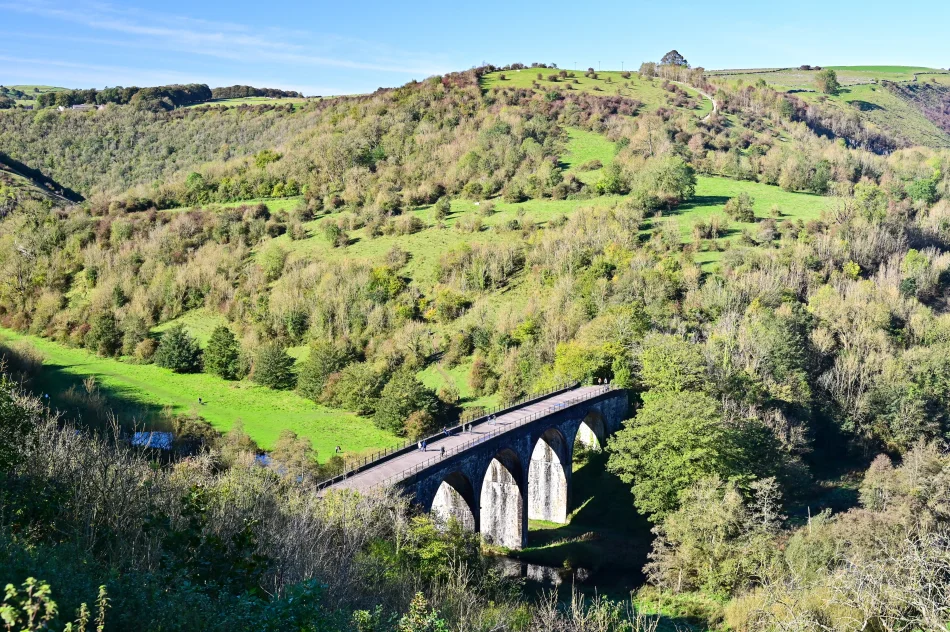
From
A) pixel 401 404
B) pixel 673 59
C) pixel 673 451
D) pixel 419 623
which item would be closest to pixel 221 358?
pixel 401 404

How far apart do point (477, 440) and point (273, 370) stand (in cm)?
3255

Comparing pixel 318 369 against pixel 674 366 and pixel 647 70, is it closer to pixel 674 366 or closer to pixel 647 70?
pixel 674 366

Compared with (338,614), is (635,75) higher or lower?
higher

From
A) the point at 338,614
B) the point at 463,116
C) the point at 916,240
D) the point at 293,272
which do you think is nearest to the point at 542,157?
the point at 463,116

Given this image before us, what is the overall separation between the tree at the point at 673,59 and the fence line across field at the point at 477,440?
353ft

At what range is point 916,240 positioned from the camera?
74.6 metres

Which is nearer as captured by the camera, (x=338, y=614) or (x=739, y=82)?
(x=338, y=614)

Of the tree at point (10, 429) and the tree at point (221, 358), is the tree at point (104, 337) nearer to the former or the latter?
the tree at point (221, 358)

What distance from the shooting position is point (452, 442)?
38.2m

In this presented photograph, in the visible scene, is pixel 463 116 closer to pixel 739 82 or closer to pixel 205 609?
pixel 739 82

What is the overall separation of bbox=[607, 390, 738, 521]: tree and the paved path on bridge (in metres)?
7.14

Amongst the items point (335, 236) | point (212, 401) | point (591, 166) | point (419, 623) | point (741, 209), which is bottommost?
point (212, 401)

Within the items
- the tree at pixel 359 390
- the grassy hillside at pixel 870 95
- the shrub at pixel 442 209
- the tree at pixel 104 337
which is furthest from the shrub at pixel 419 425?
the grassy hillside at pixel 870 95

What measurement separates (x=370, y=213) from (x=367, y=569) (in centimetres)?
7340
